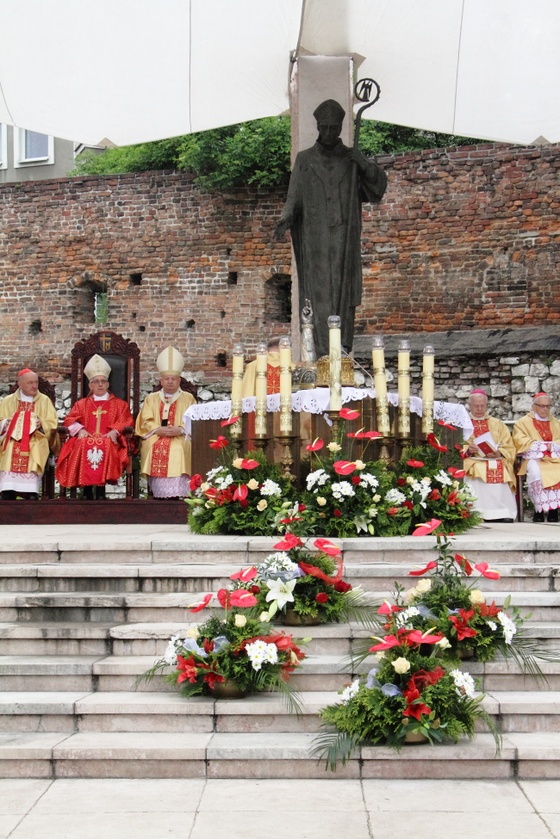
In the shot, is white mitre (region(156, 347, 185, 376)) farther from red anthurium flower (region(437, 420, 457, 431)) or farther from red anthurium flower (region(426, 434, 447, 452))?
red anthurium flower (region(426, 434, 447, 452))

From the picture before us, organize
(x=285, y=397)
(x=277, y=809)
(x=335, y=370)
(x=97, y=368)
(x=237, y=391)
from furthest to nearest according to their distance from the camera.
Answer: (x=97, y=368) → (x=237, y=391) → (x=285, y=397) → (x=335, y=370) → (x=277, y=809)

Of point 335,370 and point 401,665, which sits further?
point 335,370

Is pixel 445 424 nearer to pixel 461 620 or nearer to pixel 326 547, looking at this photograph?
pixel 326 547

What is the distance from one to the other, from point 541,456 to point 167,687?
5991mm

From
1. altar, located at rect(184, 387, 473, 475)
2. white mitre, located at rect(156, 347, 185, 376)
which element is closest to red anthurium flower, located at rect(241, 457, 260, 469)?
altar, located at rect(184, 387, 473, 475)

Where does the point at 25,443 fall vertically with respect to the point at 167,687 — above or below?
above

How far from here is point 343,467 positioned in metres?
6.34

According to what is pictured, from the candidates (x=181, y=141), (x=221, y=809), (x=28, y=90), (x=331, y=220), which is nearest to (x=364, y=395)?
(x=331, y=220)

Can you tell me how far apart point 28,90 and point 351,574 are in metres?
7.23

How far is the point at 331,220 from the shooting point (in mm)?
8359

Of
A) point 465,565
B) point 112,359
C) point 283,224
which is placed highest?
point 283,224

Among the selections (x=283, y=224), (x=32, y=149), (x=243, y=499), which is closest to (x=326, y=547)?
(x=243, y=499)

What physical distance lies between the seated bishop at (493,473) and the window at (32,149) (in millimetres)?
18240

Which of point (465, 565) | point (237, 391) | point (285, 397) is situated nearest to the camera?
point (465, 565)
